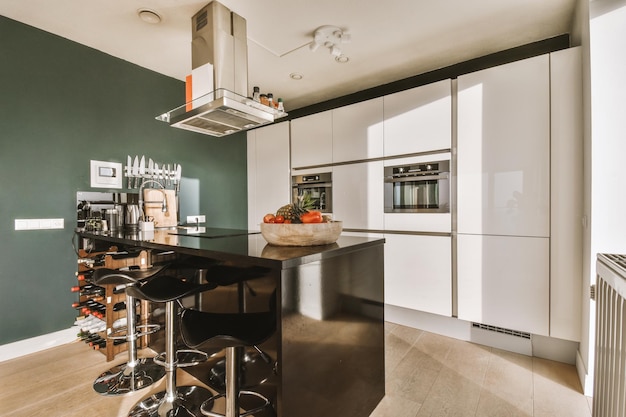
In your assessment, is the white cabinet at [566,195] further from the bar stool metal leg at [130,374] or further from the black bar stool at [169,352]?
the bar stool metal leg at [130,374]

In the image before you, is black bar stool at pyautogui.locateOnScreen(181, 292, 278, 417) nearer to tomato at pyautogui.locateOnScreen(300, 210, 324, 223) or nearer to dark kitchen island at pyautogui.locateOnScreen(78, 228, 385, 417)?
dark kitchen island at pyautogui.locateOnScreen(78, 228, 385, 417)

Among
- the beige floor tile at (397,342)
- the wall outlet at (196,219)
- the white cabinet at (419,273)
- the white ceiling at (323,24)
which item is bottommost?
the beige floor tile at (397,342)

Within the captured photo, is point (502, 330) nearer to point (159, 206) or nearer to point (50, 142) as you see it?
point (159, 206)

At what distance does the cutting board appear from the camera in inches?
116

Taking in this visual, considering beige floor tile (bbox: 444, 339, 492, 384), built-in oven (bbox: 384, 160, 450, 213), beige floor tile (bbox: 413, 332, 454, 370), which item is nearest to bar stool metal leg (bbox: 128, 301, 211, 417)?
beige floor tile (bbox: 413, 332, 454, 370)

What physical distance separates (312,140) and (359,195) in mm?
922

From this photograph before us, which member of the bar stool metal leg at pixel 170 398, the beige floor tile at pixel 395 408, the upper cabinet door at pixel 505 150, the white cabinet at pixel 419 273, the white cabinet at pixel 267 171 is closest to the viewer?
the bar stool metal leg at pixel 170 398

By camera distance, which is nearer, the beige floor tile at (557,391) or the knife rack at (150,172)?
the beige floor tile at (557,391)

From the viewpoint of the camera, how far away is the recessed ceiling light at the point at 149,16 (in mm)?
2278

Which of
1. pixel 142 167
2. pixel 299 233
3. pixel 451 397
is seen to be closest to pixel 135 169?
pixel 142 167

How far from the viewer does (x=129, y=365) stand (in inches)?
78.8

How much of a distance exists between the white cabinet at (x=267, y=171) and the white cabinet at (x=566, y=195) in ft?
8.63

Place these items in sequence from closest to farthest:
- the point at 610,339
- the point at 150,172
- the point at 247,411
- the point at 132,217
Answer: the point at 610,339 < the point at 247,411 < the point at 132,217 < the point at 150,172

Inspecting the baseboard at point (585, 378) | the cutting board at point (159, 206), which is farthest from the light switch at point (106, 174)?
the baseboard at point (585, 378)
